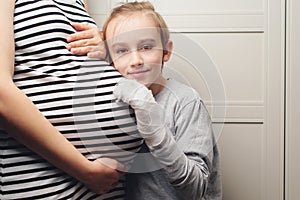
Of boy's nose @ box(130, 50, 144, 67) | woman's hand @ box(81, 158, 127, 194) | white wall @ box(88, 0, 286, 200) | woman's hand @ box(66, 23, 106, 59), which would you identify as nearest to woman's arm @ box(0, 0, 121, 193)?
woman's hand @ box(81, 158, 127, 194)

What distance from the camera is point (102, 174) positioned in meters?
0.90

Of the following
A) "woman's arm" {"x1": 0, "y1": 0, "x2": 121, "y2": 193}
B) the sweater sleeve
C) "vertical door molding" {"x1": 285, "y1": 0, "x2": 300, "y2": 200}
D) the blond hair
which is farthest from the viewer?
"vertical door molding" {"x1": 285, "y1": 0, "x2": 300, "y2": 200}

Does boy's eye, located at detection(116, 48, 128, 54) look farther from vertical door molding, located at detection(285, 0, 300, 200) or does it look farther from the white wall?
vertical door molding, located at detection(285, 0, 300, 200)

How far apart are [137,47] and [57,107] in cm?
23

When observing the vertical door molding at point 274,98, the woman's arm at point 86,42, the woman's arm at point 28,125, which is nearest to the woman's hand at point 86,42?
the woman's arm at point 86,42

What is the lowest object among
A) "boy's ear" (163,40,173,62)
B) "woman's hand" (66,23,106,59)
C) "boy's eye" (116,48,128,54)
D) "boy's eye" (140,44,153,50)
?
"boy's ear" (163,40,173,62)

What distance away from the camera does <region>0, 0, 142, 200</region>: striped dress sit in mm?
849

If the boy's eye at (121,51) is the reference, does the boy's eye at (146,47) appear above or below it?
above

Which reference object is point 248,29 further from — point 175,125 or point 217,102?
point 175,125

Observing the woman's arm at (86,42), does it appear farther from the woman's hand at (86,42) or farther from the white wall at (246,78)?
the white wall at (246,78)

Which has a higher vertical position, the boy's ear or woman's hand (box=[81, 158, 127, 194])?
the boy's ear

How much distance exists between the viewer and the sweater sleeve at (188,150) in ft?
2.98

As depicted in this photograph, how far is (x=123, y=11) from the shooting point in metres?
1.04

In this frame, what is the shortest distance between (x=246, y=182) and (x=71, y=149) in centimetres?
83
